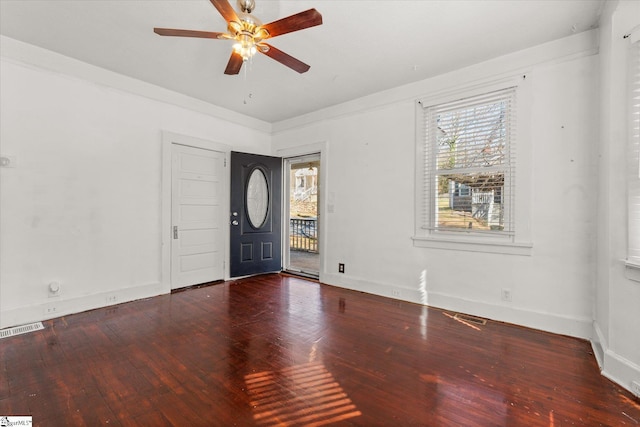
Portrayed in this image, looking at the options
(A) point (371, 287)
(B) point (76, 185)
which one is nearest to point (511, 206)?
(A) point (371, 287)

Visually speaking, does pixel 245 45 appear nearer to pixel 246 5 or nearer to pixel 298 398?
pixel 246 5

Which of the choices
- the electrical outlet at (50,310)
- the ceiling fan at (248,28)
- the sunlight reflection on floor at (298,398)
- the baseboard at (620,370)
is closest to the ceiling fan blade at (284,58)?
the ceiling fan at (248,28)

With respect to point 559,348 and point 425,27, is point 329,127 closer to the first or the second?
point 425,27

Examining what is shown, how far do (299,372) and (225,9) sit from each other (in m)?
2.52

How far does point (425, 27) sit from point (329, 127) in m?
2.23

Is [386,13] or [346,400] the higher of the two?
[386,13]

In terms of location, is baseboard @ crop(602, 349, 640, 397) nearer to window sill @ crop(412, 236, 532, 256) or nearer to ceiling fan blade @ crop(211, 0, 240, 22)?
window sill @ crop(412, 236, 532, 256)

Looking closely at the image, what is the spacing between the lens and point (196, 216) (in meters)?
4.42

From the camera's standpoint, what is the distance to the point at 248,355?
92.2 inches

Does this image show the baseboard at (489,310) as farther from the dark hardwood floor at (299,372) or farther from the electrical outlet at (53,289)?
the electrical outlet at (53,289)

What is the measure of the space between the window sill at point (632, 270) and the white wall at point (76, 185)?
4.76m

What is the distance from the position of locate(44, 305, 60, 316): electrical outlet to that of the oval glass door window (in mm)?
2638

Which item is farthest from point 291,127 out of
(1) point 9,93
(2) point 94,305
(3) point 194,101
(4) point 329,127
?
(2) point 94,305

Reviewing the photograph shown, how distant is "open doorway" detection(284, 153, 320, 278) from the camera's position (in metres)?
5.50
